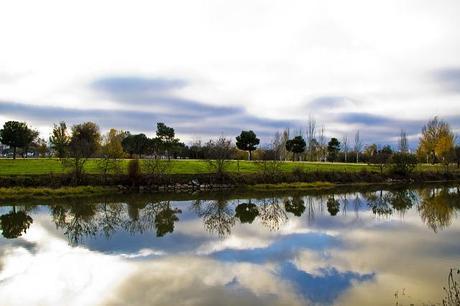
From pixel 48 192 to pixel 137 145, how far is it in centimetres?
3521

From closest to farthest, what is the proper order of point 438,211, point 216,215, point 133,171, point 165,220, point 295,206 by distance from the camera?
point 165,220 → point 216,215 → point 438,211 → point 295,206 → point 133,171

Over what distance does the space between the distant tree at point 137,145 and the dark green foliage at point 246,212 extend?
132ft

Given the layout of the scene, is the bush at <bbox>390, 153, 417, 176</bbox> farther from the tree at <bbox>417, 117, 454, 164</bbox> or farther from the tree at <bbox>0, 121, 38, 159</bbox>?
the tree at <bbox>0, 121, 38, 159</bbox>

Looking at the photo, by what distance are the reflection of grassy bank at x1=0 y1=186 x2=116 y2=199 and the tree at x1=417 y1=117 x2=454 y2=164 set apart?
48061mm

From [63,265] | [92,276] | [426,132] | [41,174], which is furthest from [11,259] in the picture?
[426,132]

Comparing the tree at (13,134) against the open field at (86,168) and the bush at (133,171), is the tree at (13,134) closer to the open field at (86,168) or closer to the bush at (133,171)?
the open field at (86,168)

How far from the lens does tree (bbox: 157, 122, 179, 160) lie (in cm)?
5709

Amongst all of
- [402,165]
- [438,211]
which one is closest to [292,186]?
[438,211]

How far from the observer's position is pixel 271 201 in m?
29.2

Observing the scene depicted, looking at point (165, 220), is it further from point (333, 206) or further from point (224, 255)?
point (333, 206)

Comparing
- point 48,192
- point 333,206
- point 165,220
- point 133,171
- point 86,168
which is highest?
point 86,168

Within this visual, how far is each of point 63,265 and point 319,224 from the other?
12.0 meters

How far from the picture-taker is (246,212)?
23688 mm

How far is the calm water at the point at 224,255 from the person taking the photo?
30.7 ft
